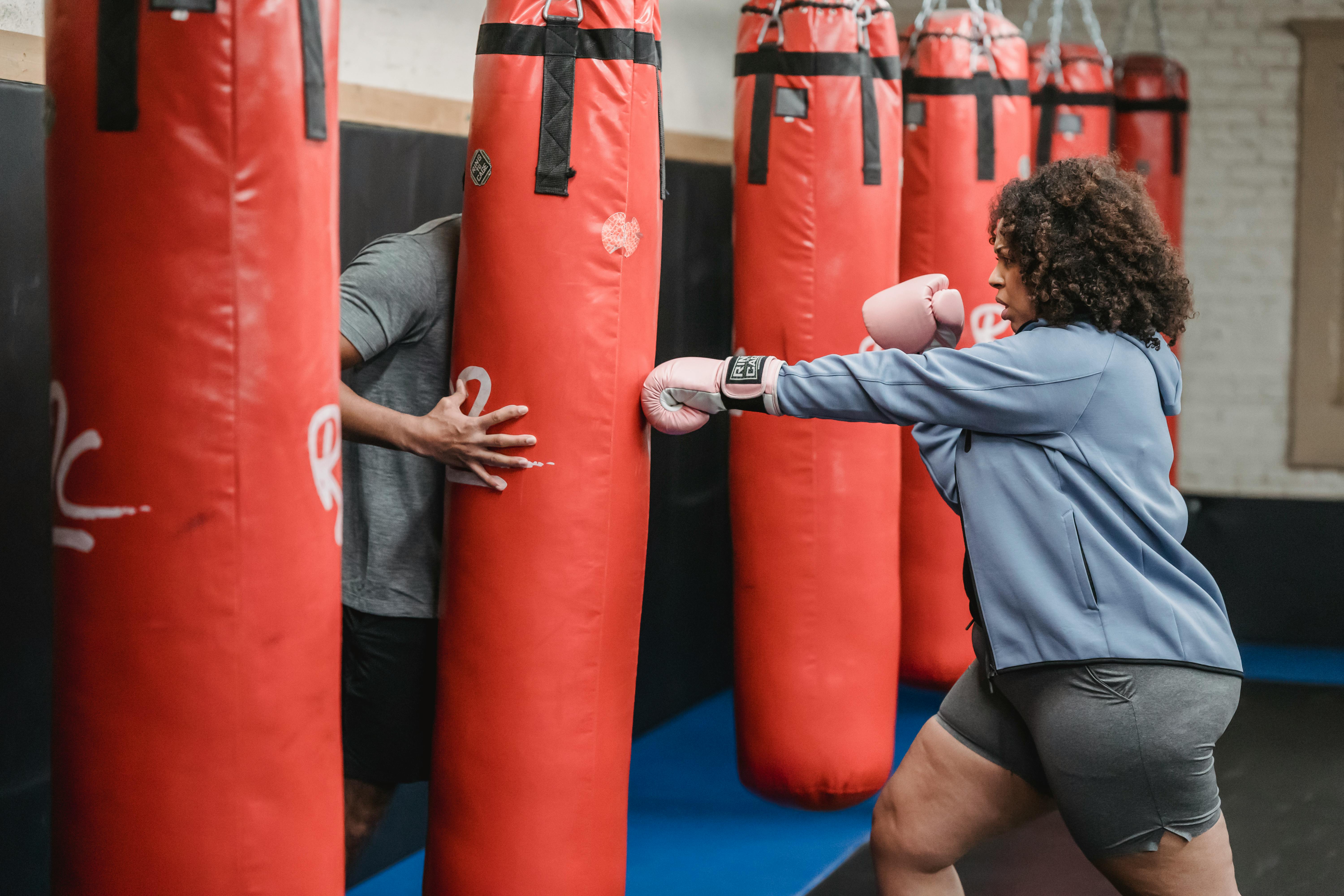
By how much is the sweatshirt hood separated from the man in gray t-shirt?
102cm

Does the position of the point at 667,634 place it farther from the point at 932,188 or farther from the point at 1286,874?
the point at 1286,874

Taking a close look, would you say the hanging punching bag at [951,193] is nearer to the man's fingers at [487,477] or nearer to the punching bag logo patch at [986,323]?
the punching bag logo patch at [986,323]

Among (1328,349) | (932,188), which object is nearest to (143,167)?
(932,188)

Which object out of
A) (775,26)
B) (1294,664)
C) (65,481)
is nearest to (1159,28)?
(775,26)

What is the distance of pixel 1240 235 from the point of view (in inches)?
197

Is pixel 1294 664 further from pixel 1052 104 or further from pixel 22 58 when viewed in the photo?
pixel 22 58

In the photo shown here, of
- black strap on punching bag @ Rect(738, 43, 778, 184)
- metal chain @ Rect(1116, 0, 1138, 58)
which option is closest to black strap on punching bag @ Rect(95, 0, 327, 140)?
black strap on punching bag @ Rect(738, 43, 778, 184)

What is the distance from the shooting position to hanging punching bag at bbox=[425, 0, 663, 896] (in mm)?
1779

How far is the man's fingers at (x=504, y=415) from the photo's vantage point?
5.84ft

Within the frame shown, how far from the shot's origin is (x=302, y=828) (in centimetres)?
142

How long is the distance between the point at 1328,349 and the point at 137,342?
190 inches

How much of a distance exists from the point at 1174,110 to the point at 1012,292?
9.08 feet

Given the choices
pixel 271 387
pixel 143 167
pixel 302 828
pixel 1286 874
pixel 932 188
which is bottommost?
pixel 1286 874

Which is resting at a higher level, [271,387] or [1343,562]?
[271,387]
